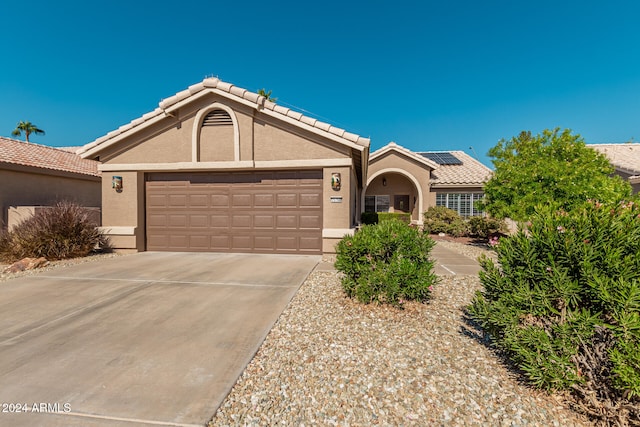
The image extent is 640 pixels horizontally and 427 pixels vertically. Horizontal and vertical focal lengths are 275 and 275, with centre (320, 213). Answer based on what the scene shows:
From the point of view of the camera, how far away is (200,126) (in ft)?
30.5

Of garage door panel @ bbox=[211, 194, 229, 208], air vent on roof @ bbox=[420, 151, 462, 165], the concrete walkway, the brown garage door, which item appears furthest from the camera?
air vent on roof @ bbox=[420, 151, 462, 165]

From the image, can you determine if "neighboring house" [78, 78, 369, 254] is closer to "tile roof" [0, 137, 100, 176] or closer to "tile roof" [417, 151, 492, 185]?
"tile roof" [0, 137, 100, 176]

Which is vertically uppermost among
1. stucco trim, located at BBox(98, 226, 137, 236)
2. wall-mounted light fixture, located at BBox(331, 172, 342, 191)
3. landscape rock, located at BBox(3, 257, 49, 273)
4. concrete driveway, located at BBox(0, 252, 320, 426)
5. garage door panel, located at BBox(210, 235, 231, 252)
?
wall-mounted light fixture, located at BBox(331, 172, 342, 191)

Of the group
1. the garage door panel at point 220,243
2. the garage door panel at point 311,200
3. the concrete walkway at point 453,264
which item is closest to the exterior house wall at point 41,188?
the garage door panel at point 220,243

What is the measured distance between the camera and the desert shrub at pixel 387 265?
4391mm

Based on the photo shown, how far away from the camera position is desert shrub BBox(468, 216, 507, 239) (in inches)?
575

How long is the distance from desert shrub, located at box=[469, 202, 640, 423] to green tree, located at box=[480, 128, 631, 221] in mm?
7745

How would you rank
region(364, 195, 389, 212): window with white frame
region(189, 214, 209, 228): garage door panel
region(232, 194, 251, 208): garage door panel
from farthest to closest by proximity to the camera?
region(364, 195, 389, 212): window with white frame, region(189, 214, 209, 228): garage door panel, region(232, 194, 251, 208): garage door panel

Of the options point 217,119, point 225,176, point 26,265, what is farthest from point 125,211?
point 217,119

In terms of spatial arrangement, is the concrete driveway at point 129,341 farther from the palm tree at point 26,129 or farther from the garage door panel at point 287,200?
the palm tree at point 26,129

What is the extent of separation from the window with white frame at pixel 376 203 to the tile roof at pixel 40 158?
16971 mm

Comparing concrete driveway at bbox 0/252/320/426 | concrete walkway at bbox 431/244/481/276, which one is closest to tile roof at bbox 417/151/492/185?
concrete walkway at bbox 431/244/481/276

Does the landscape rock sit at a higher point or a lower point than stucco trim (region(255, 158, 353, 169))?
lower

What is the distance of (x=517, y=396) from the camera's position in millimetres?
2496
